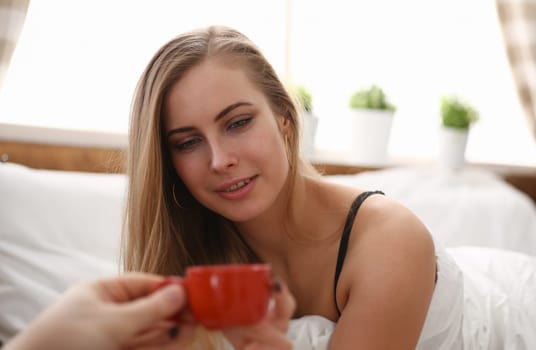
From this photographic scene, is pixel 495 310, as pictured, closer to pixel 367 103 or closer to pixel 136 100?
pixel 136 100

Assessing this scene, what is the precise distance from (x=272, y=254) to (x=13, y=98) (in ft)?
5.53

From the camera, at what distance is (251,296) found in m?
0.78

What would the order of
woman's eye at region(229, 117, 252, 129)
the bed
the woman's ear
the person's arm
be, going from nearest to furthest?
the person's arm → woman's eye at region(229, 117, 252, 129) → the woman's ear → the bed

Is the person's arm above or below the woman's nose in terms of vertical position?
below

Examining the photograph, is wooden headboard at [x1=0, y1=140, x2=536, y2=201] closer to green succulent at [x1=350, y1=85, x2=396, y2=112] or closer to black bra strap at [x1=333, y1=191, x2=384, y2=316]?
green succulent at [x1=350, y1=85, x2=396, y2=112]

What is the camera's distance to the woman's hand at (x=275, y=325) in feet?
2.74

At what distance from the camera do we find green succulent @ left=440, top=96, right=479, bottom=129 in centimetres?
311

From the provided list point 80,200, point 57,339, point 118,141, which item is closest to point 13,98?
point 118,141

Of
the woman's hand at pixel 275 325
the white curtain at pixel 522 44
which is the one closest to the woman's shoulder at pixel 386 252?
the woman's hand at pixel 275 325

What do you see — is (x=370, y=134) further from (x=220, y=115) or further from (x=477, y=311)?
(x=220, y=115)

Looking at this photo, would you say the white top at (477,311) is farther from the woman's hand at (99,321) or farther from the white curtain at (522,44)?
the white curtain at (522,44)

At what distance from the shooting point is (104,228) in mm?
2258

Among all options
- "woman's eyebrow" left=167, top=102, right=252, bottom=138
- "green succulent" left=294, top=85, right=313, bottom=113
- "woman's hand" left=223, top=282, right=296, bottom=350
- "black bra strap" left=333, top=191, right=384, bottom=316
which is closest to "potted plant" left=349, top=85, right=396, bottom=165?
"green succulent" left=294, top=85, right=313, bottom=113

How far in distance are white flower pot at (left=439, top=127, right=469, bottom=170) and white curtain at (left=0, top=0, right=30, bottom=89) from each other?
1.95 meters
